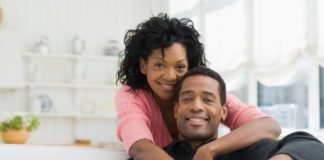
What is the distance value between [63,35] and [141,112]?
499cm

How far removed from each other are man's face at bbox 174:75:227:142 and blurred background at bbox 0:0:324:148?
2937 millimetres

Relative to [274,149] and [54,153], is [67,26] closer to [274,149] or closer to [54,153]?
[54,153]

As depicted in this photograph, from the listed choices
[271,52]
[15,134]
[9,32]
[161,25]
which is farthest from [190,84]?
[9,32]

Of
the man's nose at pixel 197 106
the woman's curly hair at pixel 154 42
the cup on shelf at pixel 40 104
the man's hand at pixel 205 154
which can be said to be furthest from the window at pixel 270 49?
the man's hand at pixel 205 154

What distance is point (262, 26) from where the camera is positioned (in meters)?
4.86

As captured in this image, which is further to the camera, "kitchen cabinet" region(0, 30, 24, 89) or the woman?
"kitchen cabinet" region(0, 30, 24, 89)

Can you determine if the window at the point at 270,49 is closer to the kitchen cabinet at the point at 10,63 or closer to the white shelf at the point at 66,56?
the white shelf at the point at 66,56

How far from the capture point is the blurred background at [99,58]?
15.7ft

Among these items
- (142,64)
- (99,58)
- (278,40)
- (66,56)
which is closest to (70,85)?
(66,56)

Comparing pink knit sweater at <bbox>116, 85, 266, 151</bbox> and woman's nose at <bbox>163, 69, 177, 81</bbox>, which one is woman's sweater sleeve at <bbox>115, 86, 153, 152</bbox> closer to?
pink knit sweater at <bbox>116, 85, 266, 151</bbox>

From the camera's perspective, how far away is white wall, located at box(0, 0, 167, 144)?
6.53 m

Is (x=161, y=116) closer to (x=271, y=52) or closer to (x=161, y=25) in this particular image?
(x=161, y=25)

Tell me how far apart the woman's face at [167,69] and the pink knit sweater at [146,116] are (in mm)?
63

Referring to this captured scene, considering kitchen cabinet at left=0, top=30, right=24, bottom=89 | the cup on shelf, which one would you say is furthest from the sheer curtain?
kitchen cabinet at left=0, top=30, right=24, bottom=89
